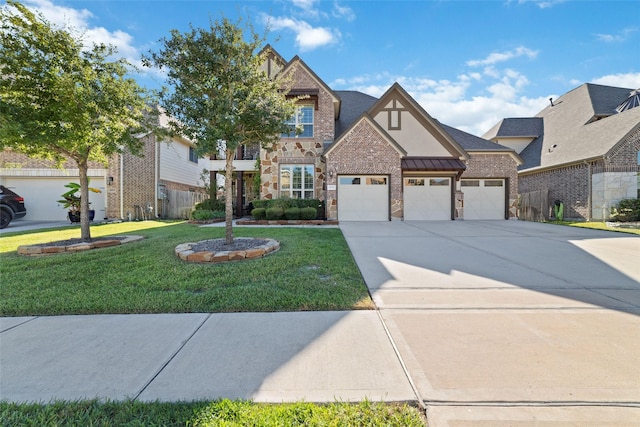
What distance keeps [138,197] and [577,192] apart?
1020 inches

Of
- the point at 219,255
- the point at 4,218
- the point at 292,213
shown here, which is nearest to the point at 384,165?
the point at 292,213

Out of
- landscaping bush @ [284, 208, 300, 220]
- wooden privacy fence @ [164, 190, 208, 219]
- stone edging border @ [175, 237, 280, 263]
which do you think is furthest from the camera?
wooden privacy fence @ [164, 190, 208, 219]

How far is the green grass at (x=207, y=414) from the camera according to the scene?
179 cm

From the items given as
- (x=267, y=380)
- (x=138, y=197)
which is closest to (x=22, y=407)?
(x=267, y=380)

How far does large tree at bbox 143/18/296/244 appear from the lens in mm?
5914

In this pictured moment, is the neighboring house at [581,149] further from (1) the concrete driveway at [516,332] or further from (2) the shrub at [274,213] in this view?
(2) the shrub at [274,213]

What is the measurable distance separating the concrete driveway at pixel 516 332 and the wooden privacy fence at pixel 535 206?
493 inches

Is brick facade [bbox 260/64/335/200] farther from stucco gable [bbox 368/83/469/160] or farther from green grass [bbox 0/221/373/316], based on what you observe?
green grass [bbox 0/221/373/316]

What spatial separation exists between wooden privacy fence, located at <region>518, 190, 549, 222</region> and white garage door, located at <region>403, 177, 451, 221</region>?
729 cm

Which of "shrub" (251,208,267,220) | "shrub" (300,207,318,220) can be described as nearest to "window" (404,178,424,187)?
"shrub" (300,207,318,220)

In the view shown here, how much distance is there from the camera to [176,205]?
58.9ft

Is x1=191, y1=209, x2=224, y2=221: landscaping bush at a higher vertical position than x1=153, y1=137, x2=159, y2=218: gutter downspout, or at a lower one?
lower

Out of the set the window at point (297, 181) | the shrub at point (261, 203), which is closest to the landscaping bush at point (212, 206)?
the shrub at point (261, 203)

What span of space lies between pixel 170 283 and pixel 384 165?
11057 millimetres
